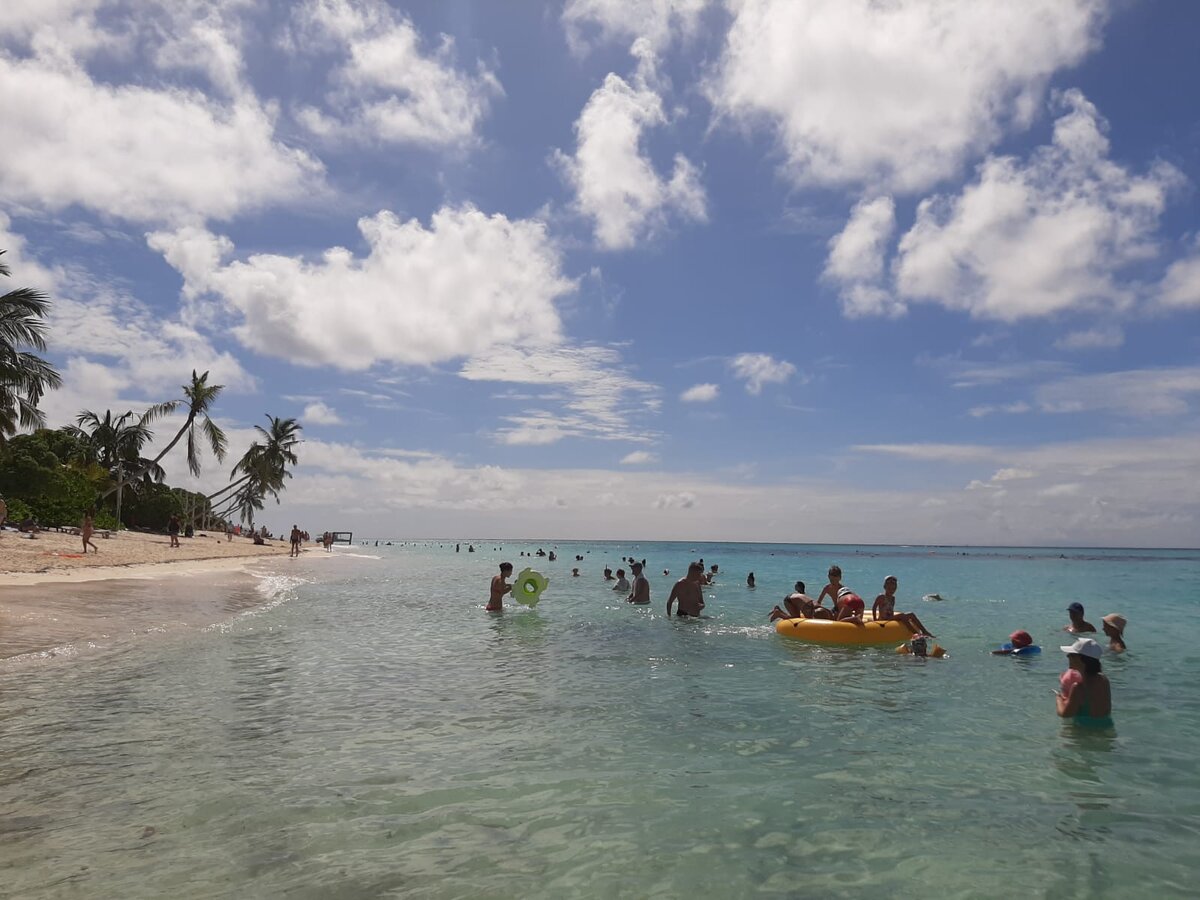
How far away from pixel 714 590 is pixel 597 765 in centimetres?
2441

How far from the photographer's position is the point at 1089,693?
7.96 meters

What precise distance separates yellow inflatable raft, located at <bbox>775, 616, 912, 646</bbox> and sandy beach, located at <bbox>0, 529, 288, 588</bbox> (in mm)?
18685

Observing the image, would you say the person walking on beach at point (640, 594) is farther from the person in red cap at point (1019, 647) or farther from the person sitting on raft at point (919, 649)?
the person in red cap at point (1019, 647)

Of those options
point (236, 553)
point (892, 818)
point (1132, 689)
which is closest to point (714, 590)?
point (1132, 689)

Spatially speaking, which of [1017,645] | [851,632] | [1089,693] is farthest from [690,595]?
[1089,693]

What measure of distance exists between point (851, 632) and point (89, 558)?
1036 inches

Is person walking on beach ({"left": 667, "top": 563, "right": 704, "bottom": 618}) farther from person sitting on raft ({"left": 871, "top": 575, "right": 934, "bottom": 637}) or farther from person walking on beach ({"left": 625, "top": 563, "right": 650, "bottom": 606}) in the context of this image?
person sitting on raft ({"left": 871, "top": 575, "right": 934, "bottom": 637})

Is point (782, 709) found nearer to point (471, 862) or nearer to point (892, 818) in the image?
point (892, 818)

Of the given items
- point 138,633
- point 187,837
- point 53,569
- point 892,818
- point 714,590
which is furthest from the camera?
point 714,590

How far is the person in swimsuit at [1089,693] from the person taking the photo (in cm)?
787

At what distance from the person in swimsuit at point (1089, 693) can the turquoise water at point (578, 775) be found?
0.92 feet

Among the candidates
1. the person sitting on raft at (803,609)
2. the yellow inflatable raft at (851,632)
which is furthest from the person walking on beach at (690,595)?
the yellow inflatable raft at (851,632)

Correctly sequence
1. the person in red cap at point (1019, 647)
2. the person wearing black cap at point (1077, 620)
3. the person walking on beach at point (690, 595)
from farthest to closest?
the person walking on beach at point (690, 595)
the person wearing black cap at point (1077, 620)
the person in red cap at point (1019, 647)

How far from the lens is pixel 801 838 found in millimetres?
5016
